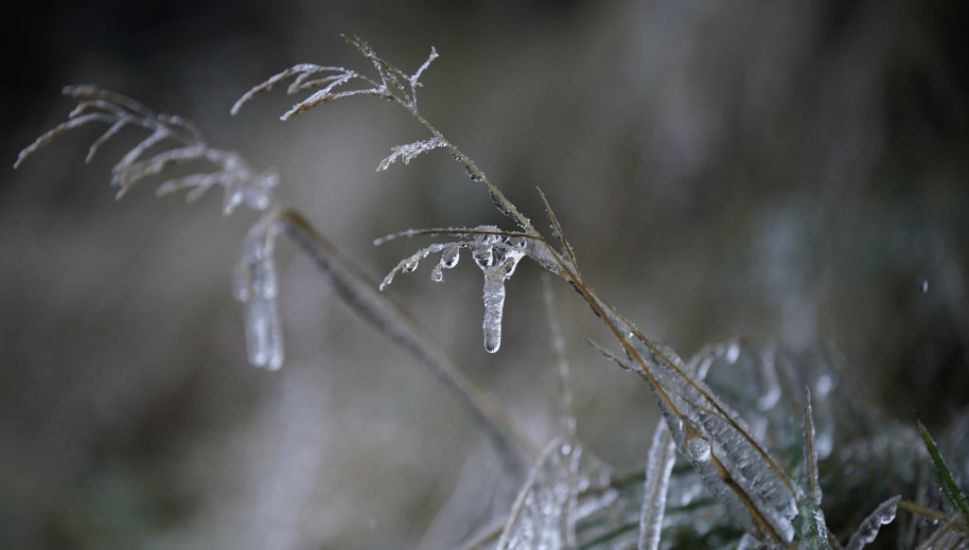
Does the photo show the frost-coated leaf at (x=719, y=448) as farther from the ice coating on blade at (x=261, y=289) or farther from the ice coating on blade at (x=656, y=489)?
the ice coating on blade at (x=261, y=289)

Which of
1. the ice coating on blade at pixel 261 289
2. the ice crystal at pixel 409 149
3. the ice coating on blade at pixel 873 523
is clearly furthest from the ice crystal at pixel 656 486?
the ice coating on blade at pixel 261 289

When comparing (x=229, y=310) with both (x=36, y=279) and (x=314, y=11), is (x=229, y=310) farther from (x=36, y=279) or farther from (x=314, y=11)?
(x=314, y=11)

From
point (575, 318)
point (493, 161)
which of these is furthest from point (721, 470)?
point (493, 161)

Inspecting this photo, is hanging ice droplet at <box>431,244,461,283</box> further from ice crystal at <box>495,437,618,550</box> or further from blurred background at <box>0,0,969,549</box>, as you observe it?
blurred background at <box>0,0,969,549</box>

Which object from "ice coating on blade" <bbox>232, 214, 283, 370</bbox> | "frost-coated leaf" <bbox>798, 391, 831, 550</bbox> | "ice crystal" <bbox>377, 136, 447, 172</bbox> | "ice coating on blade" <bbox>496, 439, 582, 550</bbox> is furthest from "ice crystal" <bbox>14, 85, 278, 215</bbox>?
"frost-coated leaf" <bbox>798, 391, 831, 550</bbox>

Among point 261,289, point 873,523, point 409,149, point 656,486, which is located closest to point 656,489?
point 656,486

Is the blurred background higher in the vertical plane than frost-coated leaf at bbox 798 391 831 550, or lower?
higher
